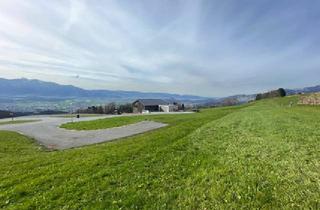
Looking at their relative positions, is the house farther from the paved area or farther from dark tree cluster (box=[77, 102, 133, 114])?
the paved area

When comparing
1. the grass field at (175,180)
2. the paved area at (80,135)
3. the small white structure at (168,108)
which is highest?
the small white structure at (168,108)

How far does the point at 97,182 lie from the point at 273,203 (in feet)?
19.5

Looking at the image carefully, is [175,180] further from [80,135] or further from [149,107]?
[149,107]

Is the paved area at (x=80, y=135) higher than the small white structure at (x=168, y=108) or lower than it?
lower

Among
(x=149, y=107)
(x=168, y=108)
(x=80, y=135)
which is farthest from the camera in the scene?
(x=149, y=107)

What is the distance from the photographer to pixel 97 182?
29.9ft

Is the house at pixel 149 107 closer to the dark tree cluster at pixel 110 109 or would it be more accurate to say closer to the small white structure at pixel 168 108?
the small white structure at pixel 168 108

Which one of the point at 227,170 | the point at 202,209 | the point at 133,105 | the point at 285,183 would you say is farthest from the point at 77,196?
the point at 133,105

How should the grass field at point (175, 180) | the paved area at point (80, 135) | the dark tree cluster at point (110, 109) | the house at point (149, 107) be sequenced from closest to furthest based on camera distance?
the grass field at point (175, 180), the paved area at point (80, 135), the dark tree cluster at point (110, 109), the house at point (149, 107)

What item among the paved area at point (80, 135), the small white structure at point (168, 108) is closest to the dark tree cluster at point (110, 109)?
the small white structure at point (168, 108)

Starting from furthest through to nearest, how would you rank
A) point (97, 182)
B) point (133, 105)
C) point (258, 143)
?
point (133, 105), point (258, 143), point (97, 182)

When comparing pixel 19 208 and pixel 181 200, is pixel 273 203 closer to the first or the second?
pixel 181 200

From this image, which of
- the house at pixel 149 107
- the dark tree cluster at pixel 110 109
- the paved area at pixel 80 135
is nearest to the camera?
the paved area at pixel 80 135

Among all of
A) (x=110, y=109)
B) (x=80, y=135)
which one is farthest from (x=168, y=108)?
(x=80, y=135)
